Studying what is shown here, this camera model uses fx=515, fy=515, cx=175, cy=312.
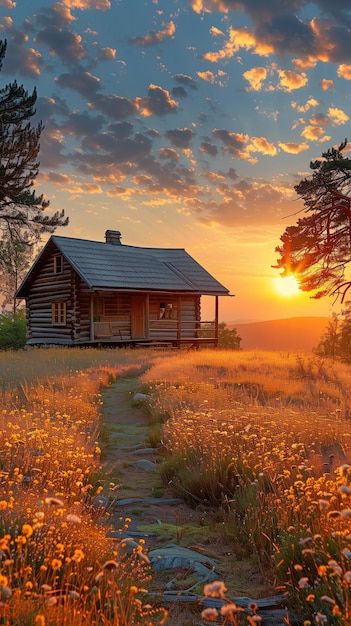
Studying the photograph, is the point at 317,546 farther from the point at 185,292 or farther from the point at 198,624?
the point at 185,292

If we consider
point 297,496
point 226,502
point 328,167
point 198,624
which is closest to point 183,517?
point 226,502

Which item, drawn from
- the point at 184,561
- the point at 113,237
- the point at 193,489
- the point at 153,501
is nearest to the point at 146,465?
the point at 153,501

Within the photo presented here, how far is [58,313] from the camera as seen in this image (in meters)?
31.3

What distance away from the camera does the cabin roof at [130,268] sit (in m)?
28.8

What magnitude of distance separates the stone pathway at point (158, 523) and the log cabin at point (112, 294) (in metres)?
18.4

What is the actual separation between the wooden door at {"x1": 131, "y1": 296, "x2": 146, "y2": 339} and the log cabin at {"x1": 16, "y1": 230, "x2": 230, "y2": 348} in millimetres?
62

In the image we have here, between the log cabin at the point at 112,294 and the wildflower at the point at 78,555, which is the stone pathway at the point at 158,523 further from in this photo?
the log cabin at the point at 112,294

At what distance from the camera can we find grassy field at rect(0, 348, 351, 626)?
3000 mm

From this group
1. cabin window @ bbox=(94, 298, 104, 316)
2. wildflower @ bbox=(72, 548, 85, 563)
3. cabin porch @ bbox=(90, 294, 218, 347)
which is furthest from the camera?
cabin window @ bbox=(94, 298, 104, 316)

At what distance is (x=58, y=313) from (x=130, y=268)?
16.9 ft

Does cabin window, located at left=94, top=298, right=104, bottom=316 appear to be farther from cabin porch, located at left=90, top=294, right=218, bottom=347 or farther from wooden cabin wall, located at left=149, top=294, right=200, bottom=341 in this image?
wooden cabin wall, located at left=149, top=294, right=200, bottom=341

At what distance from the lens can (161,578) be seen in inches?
180

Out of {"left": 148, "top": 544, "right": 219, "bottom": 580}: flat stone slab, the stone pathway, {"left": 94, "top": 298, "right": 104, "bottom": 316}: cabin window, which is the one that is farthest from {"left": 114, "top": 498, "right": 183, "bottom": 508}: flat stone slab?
{"left": 94, "top": 298, "right": 104, "bottom": 316}: cabin window

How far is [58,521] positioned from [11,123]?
27.9 metres
